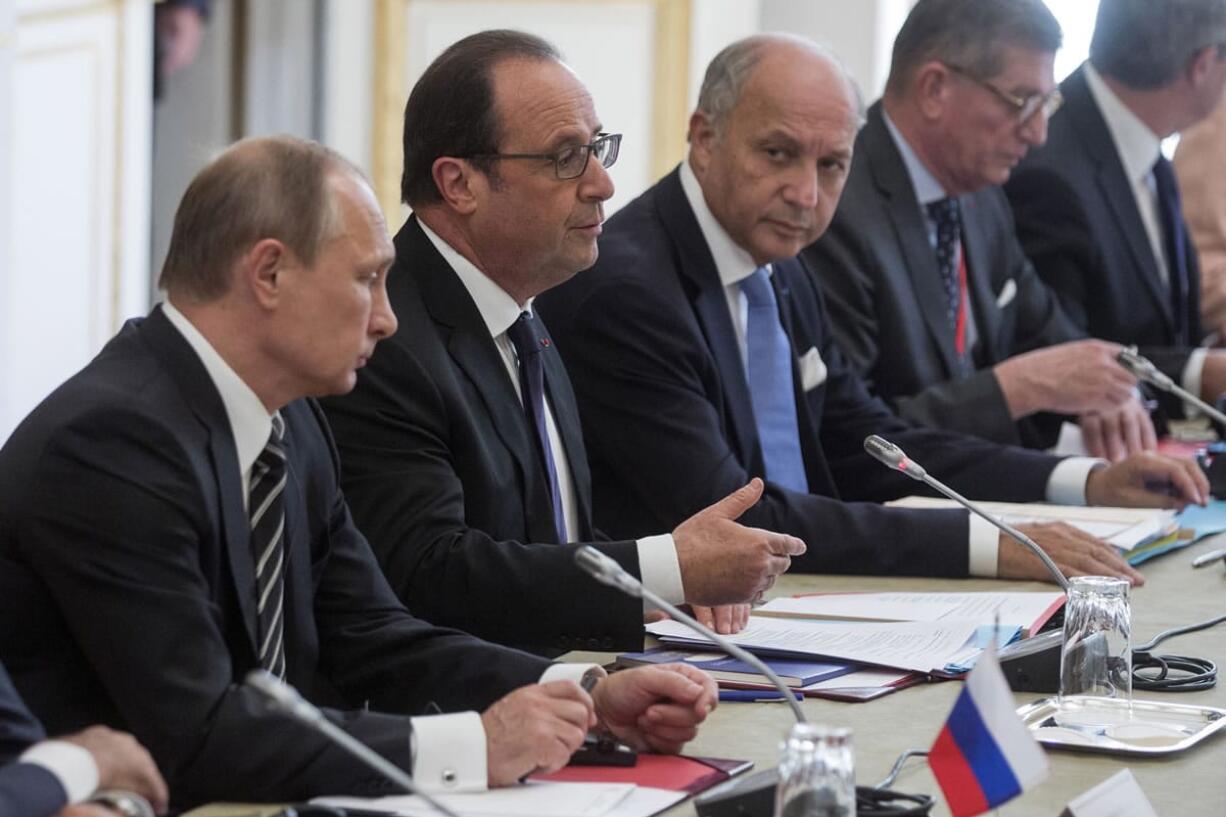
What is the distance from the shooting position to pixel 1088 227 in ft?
15.6

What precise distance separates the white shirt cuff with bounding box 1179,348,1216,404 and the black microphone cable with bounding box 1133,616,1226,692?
2.47 metres

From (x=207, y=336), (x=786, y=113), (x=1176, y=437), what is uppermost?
(x=786, y=113)

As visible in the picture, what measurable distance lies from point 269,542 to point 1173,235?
11.7 ft

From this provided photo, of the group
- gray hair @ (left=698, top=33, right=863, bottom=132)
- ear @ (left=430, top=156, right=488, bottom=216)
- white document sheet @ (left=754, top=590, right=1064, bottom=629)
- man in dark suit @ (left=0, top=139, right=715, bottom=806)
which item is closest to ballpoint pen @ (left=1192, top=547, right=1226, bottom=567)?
white document sheet @ (left=754, top=590, right=1064, bottom=629)

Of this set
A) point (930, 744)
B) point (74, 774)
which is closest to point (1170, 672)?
point (930, 744)

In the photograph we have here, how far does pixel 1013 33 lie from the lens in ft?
13.0

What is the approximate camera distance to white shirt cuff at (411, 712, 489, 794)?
161cm

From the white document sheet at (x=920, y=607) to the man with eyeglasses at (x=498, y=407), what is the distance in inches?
7.1

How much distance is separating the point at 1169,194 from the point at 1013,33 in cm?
110

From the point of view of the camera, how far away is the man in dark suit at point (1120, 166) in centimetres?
473

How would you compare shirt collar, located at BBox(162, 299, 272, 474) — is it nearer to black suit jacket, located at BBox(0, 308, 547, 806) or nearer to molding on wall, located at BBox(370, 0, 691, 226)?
black suit jacket, located at BBox(0, 308, 547, 806)

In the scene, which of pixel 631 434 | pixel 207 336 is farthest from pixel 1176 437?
pixel 207 336

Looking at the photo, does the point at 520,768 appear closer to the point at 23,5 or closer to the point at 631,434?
the point at 631,434

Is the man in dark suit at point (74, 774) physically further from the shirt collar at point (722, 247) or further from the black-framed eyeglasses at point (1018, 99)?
the black-framed eyeglasses at point (1018, 99)
